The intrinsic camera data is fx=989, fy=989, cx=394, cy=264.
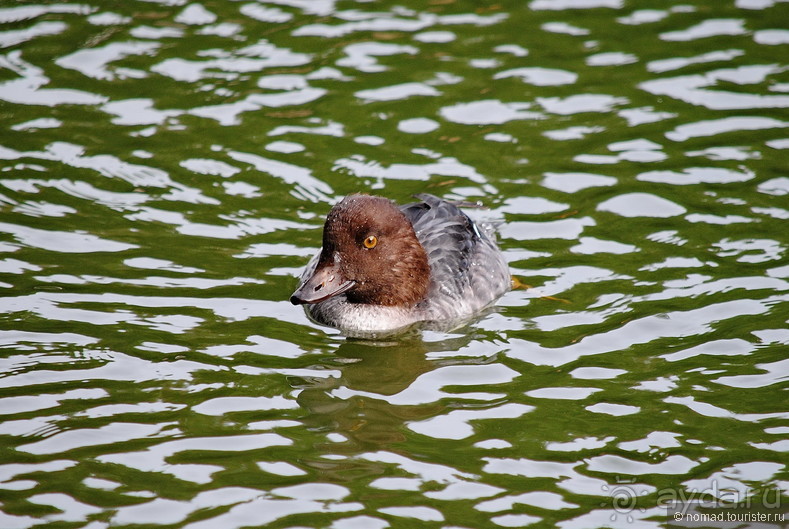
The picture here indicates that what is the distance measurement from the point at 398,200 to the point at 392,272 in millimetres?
1919

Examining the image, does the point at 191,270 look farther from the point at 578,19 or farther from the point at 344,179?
the point at 578,19

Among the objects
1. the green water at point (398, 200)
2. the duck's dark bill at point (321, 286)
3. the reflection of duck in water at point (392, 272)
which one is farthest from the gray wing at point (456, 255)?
the duck's dark bill at point (321, 286)

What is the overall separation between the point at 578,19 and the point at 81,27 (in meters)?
6.64

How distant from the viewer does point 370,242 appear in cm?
826

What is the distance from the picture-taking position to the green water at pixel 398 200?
247 inches

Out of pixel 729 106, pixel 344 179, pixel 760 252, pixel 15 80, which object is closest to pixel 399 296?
pixel 344 179

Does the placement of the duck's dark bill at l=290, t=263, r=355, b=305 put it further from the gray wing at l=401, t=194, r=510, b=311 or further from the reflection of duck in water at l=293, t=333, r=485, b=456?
the gray wing at l=401, t=194, r=510, b=311

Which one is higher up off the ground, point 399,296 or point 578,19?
point 578,19

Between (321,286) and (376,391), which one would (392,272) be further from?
(376,391)

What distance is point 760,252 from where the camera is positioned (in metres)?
9.05

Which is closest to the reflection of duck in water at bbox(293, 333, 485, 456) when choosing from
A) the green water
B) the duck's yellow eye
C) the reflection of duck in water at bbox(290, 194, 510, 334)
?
the green water

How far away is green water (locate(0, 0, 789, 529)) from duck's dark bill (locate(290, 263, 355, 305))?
16.7 inches

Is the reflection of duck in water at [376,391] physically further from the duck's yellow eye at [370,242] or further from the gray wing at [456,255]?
the duck's yellow eye at [370,242]

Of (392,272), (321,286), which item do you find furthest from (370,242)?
(321,286)
